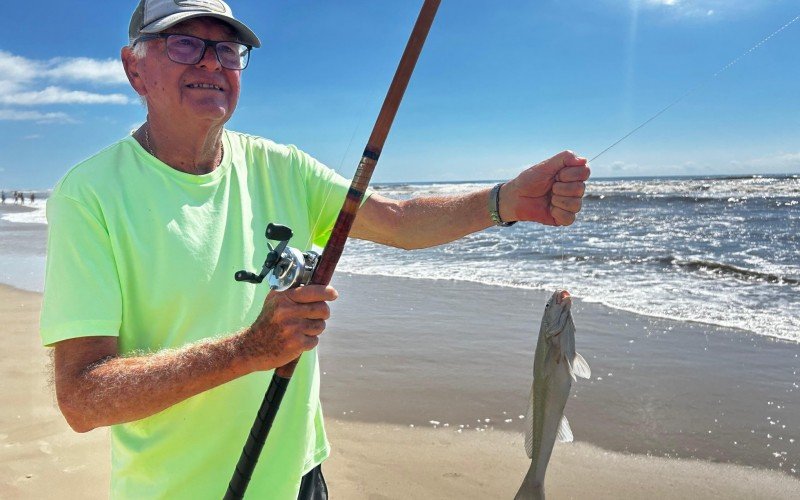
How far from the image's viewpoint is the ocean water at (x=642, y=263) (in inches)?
348

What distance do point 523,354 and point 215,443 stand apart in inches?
203

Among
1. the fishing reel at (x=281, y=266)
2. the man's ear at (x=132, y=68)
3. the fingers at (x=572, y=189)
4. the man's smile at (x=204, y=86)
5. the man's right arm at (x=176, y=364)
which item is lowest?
the man's right arm at (x=176, y=364)

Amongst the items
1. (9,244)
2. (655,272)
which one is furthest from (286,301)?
(9,244)

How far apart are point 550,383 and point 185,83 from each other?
1776 mm

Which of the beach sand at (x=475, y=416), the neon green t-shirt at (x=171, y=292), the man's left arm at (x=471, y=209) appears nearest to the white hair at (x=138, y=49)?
the neon green t-shirt at (x=171, y=292)

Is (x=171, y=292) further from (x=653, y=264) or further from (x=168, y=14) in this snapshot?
(x=653, y=264)

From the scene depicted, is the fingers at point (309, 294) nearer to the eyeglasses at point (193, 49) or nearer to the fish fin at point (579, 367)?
the eyeglasses at point (193, 49)

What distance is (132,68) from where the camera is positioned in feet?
7.71

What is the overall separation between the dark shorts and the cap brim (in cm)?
171

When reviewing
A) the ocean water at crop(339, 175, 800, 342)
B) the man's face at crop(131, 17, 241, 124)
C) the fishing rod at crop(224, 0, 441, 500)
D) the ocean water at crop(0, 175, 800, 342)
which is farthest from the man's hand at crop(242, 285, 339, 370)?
the ocean water at crop(339, 175, 800, 342)

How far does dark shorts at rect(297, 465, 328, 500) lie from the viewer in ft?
8.18

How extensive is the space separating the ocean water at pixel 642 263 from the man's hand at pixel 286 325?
3605 mm

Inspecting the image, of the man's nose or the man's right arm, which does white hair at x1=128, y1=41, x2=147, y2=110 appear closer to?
the man's nose

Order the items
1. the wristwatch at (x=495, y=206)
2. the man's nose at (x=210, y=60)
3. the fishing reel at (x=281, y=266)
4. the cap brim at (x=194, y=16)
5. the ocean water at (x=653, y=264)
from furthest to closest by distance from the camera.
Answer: the ocean water at (x=653, y=264) → the wristwatch at (x=495, y=206) → the man's nose at (x=210, y=60) → the cap brim at (x=194, y=16) → the fishing reel at (x=281, y=266)
